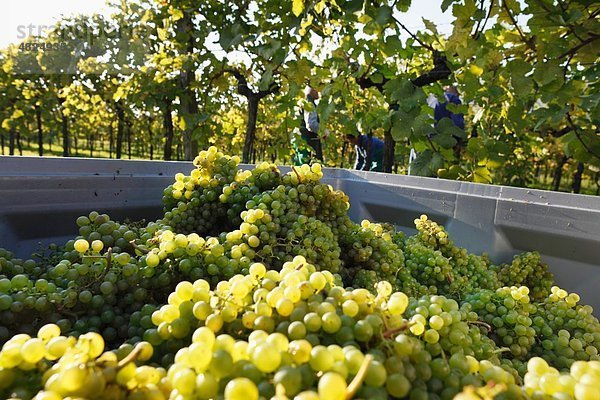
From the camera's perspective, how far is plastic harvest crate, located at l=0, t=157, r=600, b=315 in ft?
4.84

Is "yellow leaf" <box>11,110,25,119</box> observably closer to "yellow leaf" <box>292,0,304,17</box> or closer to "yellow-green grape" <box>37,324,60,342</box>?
"yellow leaf" <box>292,0,304,17</box>

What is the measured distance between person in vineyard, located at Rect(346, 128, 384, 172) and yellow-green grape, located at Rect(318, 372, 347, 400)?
4.59m

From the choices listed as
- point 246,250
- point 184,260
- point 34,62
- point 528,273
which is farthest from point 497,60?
point 34,62

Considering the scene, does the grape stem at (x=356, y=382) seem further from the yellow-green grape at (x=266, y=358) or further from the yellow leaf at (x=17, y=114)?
the yellow leaf at (x=17, y=114)

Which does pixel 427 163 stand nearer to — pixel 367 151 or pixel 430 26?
pixel 430 26

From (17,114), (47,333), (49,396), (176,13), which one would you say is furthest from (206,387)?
(17,114)

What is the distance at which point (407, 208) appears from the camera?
7.24ft

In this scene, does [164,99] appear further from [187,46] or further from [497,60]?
[497,60]

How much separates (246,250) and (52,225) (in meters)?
0.91

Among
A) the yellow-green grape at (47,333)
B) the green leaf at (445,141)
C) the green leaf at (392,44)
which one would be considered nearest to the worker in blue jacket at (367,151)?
the green leaf at (392,44)

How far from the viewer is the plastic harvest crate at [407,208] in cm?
148

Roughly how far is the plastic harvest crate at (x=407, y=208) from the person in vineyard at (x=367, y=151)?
2.85 m

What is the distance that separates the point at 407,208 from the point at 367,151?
3069 millimetres

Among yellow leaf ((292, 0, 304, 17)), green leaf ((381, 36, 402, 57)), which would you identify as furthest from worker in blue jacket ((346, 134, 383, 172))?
yellow leaf ((292, 0, 304, 17))
